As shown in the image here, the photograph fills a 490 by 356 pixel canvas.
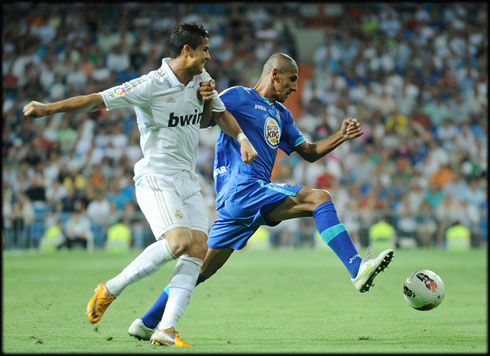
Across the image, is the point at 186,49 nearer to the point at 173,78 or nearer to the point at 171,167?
the point at 173,78

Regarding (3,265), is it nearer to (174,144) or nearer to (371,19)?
(174,144)

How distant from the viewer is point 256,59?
2775 centimetres

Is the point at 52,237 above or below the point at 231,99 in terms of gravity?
below

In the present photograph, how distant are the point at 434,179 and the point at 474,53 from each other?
7088mm

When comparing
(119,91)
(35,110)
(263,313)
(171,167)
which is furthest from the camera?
(263,313)

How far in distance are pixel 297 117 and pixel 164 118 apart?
66.2 feet

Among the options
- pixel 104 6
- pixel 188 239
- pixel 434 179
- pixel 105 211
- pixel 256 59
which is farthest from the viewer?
pixel 104 6

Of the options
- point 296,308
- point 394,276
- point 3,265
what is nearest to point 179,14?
point 3,265

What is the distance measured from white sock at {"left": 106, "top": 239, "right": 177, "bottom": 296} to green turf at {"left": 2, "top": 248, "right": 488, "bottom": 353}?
1.61 ft

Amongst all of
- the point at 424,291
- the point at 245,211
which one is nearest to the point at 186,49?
the point at 245,211

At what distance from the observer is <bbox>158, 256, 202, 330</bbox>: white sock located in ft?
21.3

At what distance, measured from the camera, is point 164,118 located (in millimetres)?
6715

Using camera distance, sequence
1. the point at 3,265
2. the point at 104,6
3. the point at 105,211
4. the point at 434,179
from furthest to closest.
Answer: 1. the point at 104,6
2. the point at 434,179
3. the point at 105,211
4. the point at 3,265

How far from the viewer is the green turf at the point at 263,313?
21.2ft
